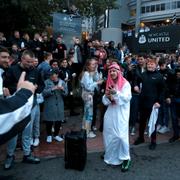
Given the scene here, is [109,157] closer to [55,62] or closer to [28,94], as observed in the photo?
[55,62]

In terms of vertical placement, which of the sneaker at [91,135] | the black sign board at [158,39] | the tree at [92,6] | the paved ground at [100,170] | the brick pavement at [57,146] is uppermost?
the tree at [92,6]

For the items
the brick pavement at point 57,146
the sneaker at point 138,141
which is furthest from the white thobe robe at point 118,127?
the sneaker at point 138,141

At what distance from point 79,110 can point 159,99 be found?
379 cm

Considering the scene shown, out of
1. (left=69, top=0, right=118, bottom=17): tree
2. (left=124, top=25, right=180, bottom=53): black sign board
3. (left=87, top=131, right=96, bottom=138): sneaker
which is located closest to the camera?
(left=87, top=131, right=96, bottom=138): sneaker

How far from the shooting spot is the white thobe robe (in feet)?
19.9

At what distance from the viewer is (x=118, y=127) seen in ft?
19.9

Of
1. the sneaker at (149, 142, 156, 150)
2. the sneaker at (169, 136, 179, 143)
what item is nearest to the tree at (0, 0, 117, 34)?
the sneaker at (169, 136, 179, 143)

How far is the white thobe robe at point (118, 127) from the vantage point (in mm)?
6074

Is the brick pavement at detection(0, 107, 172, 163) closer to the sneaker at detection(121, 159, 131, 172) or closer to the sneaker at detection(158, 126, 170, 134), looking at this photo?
the sneaker at detection(158, 126, 170, 134)

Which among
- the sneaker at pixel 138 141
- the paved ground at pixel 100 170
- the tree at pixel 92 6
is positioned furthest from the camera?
the tree at pixel 92 6

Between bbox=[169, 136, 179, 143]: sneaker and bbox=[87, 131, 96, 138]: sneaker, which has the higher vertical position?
bbox=[87, 131, 96, 138]: sneaker

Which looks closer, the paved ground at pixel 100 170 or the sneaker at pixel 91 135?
the paved ground at pixel 100 170

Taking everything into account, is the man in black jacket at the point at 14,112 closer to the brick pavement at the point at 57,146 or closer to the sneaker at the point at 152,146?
the brick pavement at the point at 57,146

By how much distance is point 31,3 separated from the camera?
14.3m
